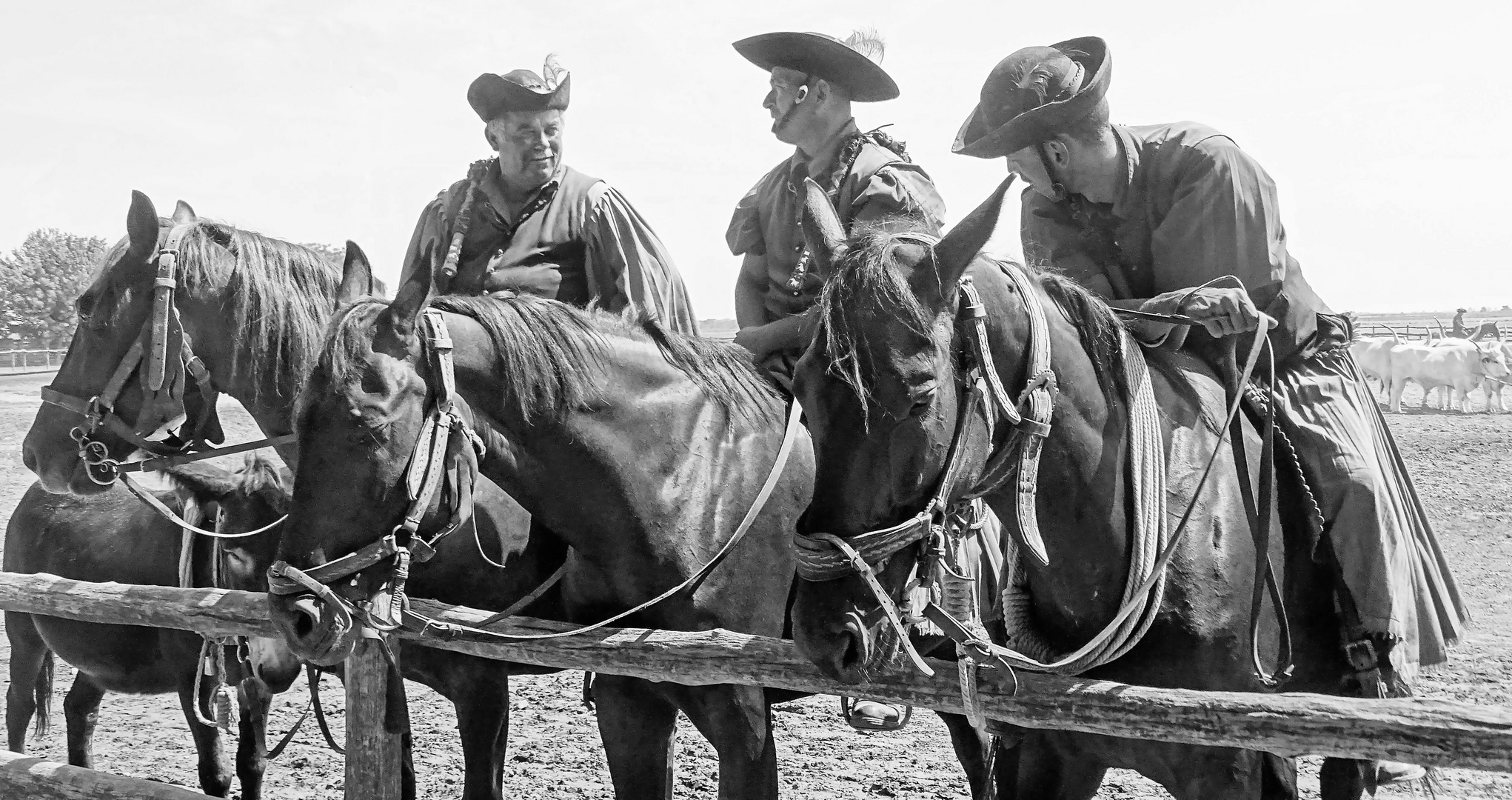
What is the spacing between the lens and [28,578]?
443 cm

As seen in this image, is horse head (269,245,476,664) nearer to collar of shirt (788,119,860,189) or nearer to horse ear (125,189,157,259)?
horse ear (125,189,157,259)

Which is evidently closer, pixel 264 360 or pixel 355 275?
pixel 355 275

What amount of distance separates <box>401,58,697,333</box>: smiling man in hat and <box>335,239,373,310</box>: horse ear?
85cm

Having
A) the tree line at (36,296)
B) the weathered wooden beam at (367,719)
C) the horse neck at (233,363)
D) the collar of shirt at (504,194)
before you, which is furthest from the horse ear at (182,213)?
the tree line at (36,296)

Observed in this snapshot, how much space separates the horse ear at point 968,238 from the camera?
2.33 m

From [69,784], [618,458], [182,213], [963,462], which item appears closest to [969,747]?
[618,458]

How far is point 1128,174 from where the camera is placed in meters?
3.37

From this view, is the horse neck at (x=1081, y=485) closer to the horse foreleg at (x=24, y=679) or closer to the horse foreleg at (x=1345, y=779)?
the horse foreleg at (x=1345, y=779)

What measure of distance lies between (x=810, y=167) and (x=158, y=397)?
2.54 m

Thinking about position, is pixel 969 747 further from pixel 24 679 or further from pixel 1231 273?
pixel 24 679

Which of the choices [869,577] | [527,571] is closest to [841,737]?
[527,571]

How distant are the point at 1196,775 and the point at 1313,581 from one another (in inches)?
25.1

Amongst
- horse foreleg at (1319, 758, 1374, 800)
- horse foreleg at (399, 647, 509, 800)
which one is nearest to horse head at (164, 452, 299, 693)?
horse foreleg at (399, 647, 509, 800)

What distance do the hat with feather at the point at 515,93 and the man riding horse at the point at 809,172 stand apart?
794 millimetres
